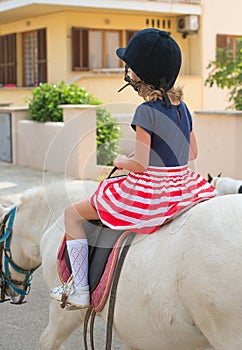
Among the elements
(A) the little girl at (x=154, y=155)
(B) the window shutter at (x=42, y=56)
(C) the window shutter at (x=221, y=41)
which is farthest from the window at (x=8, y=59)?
(A) the little girl at (x=154, y=155)

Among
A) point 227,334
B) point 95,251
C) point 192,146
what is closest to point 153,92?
point 192,146

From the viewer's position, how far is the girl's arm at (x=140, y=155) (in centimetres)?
335

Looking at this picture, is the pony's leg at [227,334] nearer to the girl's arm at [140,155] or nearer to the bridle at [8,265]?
the girl's arm at [140,155]

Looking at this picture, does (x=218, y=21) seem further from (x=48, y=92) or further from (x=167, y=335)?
(x=167, y=335)

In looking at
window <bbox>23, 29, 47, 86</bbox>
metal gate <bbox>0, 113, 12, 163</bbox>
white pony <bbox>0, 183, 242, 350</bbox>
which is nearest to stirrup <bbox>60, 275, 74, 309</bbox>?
white pony <bbox>0, 183, 242, 350</bbox>

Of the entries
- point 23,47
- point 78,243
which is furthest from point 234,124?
point 23,47

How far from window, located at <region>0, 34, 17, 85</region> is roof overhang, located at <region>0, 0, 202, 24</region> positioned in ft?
3.15

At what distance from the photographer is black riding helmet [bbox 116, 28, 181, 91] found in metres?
3.37

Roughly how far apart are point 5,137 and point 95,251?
41.1 feet

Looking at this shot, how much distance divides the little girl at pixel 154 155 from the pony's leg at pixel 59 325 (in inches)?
31.1

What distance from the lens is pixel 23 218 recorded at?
4.52 meters

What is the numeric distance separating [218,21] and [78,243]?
1851cm

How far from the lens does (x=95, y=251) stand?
368cm

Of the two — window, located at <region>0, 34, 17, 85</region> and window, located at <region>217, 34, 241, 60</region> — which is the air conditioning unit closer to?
window, located at <region>217, 34, 241, 60</region>
